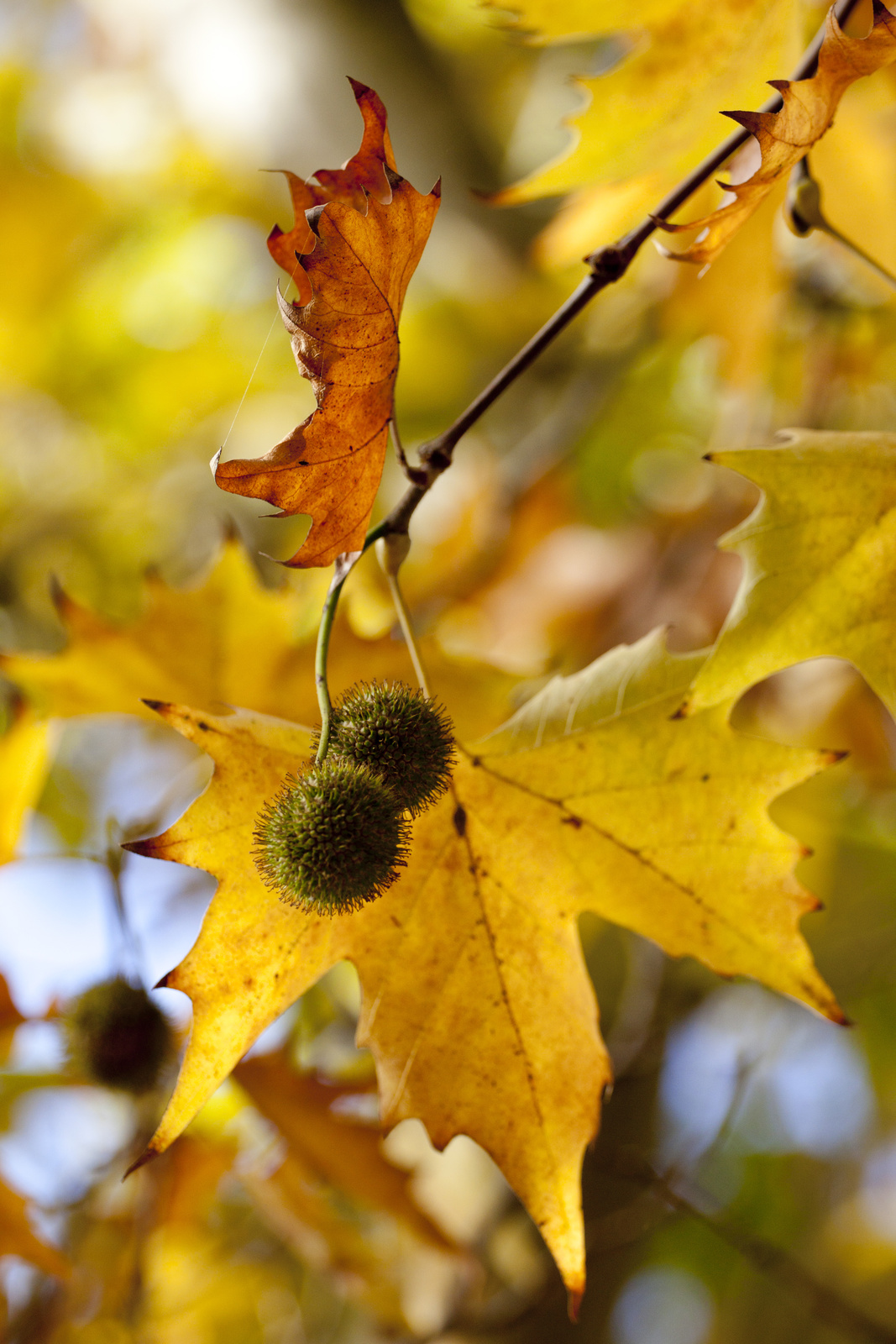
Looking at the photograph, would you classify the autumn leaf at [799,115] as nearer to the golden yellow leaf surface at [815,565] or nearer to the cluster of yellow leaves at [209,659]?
the golden yellow leaf surface at [815,565]

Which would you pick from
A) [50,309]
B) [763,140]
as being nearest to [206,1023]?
[763,140]

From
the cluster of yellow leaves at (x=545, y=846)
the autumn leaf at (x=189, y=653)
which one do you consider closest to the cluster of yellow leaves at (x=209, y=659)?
the autumn leaf at (x=189, y=653)

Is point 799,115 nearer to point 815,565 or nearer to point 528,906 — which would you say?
point 815,565

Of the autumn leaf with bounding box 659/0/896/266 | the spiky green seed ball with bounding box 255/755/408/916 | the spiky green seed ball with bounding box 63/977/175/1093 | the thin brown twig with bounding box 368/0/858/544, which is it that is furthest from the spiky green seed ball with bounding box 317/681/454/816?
the spiky green seed ball with bounding box 63/977/175/1093

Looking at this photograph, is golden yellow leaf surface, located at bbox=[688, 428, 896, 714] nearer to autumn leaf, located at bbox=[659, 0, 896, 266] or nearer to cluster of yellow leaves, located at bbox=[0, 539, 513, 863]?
autumn leaf, located at bbox=[659, 0, 896, 266]

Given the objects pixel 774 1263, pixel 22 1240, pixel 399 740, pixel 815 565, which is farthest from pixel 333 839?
pixel 774 1263

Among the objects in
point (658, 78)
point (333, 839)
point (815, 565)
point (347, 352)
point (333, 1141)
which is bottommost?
point (333, 1141)
